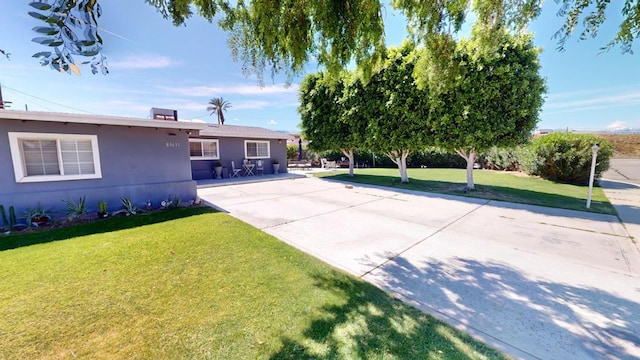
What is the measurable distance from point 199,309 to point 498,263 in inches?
179

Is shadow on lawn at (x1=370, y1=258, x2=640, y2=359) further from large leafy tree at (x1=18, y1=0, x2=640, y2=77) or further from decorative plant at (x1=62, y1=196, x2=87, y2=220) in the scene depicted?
decorative plant at (x1=62, y1=196, x2=87, y2=220)

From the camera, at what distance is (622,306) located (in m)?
2.78

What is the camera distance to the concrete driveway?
2.41 metres

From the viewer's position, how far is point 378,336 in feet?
7.57

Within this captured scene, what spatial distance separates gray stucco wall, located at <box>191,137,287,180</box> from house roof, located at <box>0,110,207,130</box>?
6.37m

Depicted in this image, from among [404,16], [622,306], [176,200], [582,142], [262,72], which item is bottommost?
[622,306]

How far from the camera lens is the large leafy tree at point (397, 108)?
34.8ft

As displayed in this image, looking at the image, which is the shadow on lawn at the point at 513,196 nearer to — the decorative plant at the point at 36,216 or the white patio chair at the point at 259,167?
the white patio chair at the point at 259,167

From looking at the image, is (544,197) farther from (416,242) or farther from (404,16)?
(404,16)

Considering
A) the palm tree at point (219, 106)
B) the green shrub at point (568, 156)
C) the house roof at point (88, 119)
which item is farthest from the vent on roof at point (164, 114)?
the palm tree at point (219, 106)

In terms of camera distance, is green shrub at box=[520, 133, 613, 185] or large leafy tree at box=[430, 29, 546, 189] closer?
large leafy tree at box=[430, 29, 546, 189]

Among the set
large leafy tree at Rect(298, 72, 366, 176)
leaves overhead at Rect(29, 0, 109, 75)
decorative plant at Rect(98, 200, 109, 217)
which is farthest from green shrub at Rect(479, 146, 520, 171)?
decorative plant at Rect(98, 200, 109, 217)

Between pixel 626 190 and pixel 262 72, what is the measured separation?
1662cm

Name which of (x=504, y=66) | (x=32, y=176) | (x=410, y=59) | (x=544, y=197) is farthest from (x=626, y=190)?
(x=32, y=176)
